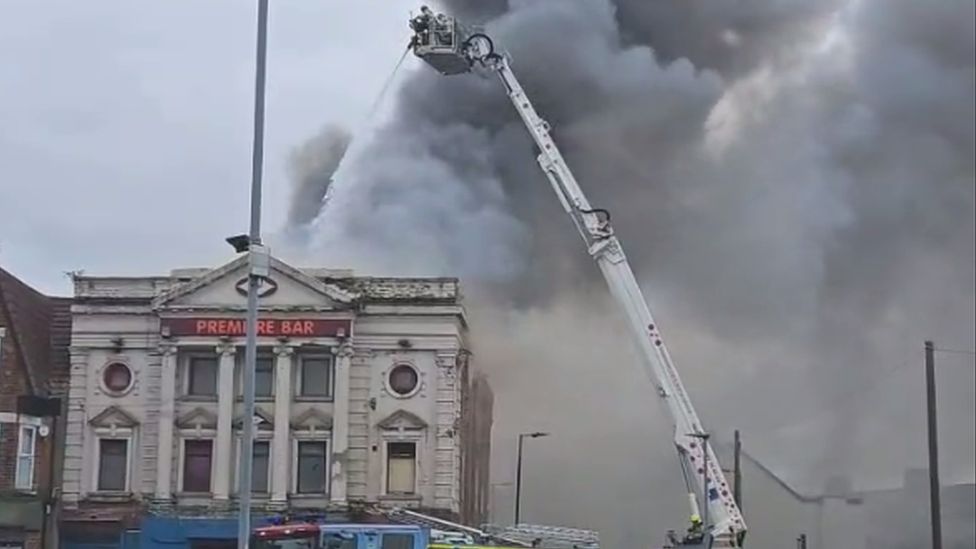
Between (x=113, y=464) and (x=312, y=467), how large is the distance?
5.62 meters

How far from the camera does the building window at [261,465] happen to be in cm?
4175

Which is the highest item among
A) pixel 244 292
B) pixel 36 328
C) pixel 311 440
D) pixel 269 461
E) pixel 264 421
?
pixel 244 292

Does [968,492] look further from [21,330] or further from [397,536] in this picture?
[21,330]

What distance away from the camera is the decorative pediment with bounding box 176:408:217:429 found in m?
42.2

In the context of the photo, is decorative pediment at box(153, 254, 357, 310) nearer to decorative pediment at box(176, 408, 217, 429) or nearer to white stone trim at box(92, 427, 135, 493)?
decorative pediment at box(176, 408, 217, 429)

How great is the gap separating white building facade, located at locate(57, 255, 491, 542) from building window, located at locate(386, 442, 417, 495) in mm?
39

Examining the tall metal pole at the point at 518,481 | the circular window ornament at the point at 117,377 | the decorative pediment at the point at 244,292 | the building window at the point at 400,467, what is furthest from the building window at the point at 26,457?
the tall metal pole at the point at 518,481

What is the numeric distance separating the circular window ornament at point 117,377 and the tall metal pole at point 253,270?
21080 mm

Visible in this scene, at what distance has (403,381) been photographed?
42.0 meters

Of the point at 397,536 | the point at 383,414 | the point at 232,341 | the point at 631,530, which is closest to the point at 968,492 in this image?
the point at 397,536

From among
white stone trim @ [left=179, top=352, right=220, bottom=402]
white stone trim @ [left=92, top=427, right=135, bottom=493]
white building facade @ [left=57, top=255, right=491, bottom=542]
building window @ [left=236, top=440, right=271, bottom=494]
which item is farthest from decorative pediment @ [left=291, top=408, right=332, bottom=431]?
white stone trim @ [left=92, top=427, right=135, bottom=493]

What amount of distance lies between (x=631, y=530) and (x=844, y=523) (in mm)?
8052

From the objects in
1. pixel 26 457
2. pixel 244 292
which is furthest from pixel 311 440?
pixel 26 457

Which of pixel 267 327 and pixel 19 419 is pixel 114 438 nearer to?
pixel 19 419
